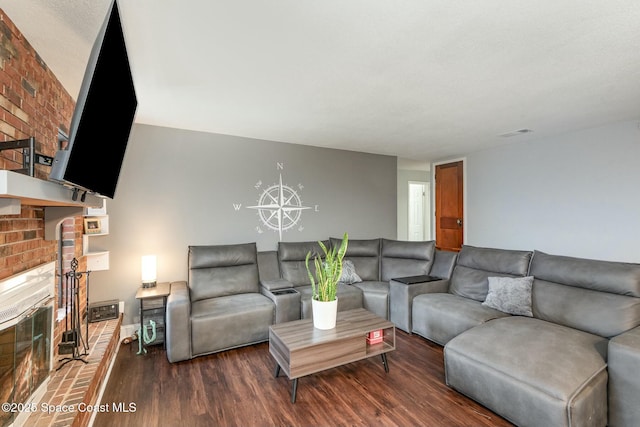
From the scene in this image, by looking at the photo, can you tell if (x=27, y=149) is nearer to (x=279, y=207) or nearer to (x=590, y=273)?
(x=279, y=207)

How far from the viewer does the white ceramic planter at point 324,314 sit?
2490 mm

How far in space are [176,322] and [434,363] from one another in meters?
2.41

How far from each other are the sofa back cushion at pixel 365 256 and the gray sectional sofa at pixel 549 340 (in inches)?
41.8

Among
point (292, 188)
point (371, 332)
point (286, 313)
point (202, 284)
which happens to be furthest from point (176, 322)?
point (292, 188)

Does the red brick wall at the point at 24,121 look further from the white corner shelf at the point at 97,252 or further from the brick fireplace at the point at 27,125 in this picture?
the white corner shelf at the point at 97,252

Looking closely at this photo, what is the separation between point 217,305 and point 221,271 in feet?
1.65

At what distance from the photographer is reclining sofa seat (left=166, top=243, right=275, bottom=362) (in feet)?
9.09

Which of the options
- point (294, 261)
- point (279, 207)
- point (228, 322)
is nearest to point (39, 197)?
point (228, 322)

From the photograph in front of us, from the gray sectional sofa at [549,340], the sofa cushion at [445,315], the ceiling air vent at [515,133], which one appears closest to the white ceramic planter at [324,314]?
the gray sectional sofa at [549,340]

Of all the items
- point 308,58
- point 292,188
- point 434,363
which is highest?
point 308,58

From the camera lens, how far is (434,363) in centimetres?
274

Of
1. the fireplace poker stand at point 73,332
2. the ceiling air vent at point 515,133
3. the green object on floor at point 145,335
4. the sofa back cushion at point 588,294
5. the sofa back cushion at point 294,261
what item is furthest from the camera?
the sofa back cushion at point 294,261

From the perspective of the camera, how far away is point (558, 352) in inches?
77.7

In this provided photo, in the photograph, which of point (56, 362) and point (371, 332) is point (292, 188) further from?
point (56, 362)
